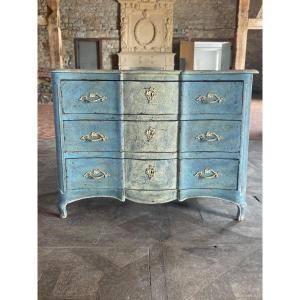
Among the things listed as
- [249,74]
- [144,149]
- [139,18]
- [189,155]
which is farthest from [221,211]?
[139,18]

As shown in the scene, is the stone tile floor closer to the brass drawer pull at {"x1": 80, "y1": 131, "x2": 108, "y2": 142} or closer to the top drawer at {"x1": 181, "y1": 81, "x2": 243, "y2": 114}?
the brass drawer pull at {"x1": 80, "y1": 131, "x2": 108, "y2": 142}

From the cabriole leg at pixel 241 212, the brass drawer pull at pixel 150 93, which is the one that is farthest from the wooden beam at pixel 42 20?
the cabriole leg at pixel 241 212

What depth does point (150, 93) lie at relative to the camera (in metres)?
2.24

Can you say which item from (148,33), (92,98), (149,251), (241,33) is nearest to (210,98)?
(92,98)

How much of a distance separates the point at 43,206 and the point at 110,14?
1004 centimetres

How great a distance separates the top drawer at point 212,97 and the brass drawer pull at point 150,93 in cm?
20

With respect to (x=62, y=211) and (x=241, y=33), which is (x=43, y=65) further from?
(x=62, y=211)

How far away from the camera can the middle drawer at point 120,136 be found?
231 centimetres

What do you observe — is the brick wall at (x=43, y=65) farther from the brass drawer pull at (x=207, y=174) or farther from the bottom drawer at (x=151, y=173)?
the brass drawer pull at (x=207, y=174)

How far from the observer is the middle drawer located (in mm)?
2314

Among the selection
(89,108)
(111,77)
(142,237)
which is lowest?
(142,237)

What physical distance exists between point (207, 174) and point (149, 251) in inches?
29.4

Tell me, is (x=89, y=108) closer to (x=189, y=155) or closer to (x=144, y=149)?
(x=144, y=149)
